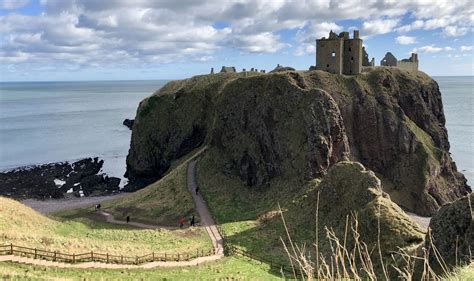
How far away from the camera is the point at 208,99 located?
88.1 m

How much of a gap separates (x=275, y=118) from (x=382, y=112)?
90.7ft

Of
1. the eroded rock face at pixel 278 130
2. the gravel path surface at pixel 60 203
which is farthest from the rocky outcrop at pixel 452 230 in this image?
the gravel path surface at pixel 60 203

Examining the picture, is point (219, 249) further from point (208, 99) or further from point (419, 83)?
point (419, 83)

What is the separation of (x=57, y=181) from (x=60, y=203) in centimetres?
2151

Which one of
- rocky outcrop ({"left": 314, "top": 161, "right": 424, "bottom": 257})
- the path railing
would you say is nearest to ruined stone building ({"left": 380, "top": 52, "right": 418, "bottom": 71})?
rocky outcrop ({"left": 314, "top": 161, "right": 424, "bottom": 257})

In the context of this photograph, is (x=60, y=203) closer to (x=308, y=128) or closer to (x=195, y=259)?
(x=308, y=128)

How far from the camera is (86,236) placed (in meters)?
43.2

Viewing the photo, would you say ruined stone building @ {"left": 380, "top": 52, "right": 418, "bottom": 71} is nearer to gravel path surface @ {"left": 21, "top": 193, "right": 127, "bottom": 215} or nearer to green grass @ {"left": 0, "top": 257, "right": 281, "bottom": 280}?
gravel path surface @ {"left": 21, "top": 193, "right": 127, "bottom": 215}

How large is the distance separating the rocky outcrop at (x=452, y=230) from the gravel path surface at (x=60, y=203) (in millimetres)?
59638

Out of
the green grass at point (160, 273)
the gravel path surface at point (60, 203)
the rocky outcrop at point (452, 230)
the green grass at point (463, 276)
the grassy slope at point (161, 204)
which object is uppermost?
the green grass at point (463, 276)

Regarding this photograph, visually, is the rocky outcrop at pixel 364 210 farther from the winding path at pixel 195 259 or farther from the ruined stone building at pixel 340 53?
the ruined stone building at pixel 340 53

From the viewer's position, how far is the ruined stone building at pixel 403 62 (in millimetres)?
98863

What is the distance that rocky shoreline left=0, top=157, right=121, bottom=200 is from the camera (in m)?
82.3

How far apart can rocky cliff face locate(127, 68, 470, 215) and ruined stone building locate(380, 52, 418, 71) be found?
484 centimetres
